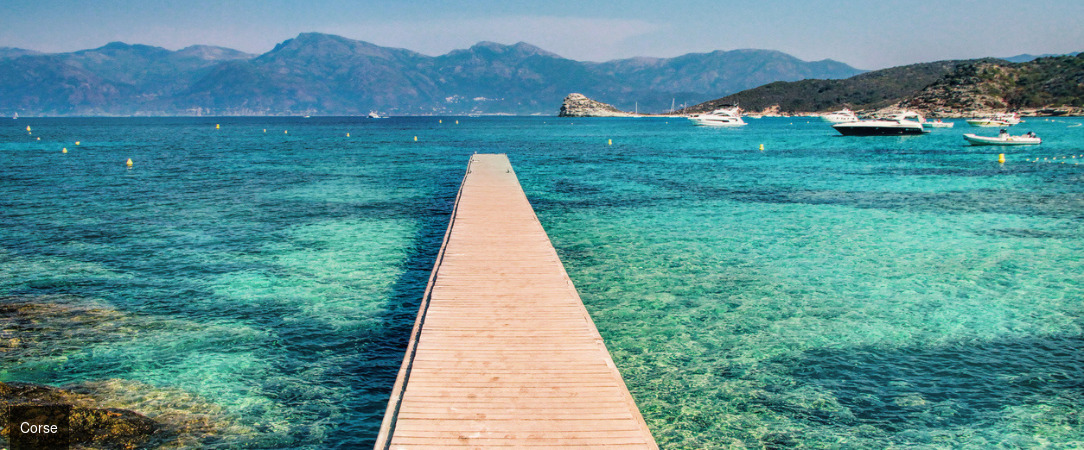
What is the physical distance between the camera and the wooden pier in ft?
20.3

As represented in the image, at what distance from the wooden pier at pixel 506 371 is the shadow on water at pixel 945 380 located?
328 cm

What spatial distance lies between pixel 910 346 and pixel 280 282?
1355 cm

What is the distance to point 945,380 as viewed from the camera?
380 inches

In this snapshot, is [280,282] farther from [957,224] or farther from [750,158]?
[750,158]

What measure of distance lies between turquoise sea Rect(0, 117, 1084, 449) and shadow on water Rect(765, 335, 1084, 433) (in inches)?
1.8

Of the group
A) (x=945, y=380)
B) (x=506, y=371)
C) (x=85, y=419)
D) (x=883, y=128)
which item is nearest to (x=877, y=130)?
(x=883, y=128)

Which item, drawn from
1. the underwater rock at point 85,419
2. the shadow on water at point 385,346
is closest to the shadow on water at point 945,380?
the shadow on water at point 385,346

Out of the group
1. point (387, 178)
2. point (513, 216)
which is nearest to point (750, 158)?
point (387, 178)

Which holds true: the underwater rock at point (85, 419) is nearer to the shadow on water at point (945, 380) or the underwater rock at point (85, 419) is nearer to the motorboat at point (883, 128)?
the shadow on water at point (945, 380)

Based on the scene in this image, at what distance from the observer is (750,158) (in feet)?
173

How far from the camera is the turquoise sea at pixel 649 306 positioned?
877 cm

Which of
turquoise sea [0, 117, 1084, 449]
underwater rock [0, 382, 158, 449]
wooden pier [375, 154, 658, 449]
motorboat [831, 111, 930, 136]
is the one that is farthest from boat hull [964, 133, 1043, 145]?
underwater rock [0, 382, 158, 449]

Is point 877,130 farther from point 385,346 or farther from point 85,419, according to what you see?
point 85,419

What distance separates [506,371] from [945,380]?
7.04m
